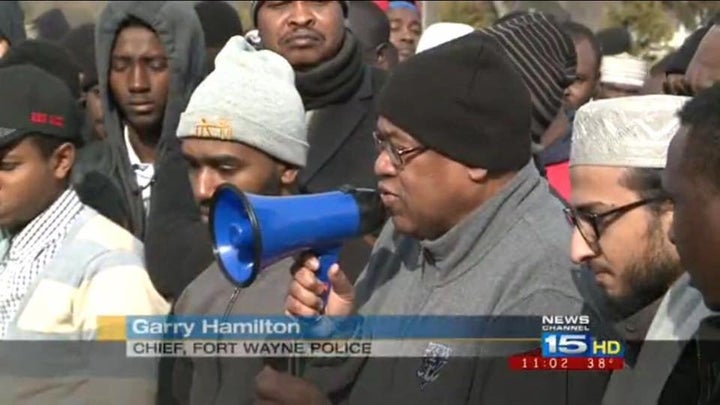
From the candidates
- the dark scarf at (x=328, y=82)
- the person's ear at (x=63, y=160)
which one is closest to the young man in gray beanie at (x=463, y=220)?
Result: the person's ear at (x=63, y=160)

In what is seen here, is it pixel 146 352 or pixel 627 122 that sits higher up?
pixel 627 122

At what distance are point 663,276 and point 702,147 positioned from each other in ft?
1.54

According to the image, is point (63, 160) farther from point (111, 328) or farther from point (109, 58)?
point (109, 58)

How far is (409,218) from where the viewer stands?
319cm

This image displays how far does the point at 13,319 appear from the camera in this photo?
3598 mm

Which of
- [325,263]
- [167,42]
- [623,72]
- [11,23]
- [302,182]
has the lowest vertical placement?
[623,72]

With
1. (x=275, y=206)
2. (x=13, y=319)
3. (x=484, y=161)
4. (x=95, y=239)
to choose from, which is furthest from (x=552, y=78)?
(x=13, y=319)

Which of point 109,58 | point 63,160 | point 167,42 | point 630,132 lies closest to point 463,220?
point 630,132

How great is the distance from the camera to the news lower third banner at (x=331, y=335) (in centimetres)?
304

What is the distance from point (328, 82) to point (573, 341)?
1.86 m

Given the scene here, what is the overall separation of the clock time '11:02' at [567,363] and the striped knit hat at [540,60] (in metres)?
0.88

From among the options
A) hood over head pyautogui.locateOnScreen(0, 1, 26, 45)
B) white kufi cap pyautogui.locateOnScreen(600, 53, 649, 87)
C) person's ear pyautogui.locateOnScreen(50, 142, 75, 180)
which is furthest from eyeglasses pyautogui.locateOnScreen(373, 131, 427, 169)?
white kufi cap pyautogui.locateOnScreen(600, 53, 649, 87)

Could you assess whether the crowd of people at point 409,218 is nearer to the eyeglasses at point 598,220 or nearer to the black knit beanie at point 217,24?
the eyeglasses at point 598,220

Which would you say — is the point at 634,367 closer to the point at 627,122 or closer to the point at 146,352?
the point at 627,122
